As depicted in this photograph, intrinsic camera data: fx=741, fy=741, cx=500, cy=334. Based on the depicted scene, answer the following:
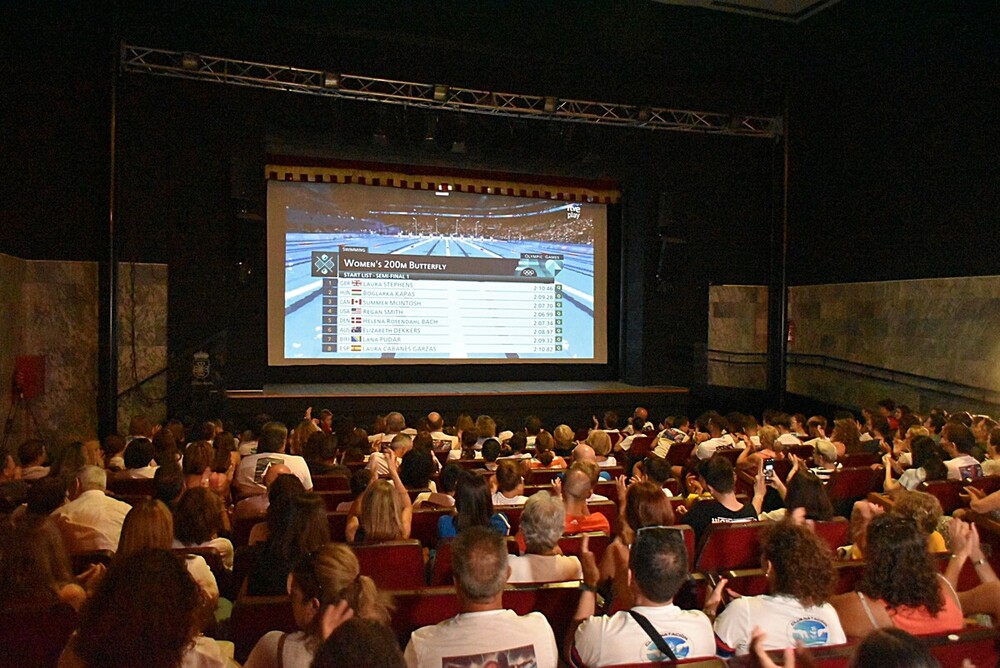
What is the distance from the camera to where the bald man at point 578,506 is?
368cm

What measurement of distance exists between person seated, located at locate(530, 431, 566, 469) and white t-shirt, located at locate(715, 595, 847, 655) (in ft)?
10.7

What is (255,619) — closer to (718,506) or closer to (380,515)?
(380,515)

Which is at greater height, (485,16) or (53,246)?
(485,16)

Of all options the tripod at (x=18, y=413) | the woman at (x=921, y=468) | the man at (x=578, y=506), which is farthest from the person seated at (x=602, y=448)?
the tripod at (x=18, y=413)

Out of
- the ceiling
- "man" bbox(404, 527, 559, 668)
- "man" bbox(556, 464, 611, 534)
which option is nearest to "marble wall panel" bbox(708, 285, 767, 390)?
the ceiling

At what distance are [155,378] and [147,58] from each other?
419 cm

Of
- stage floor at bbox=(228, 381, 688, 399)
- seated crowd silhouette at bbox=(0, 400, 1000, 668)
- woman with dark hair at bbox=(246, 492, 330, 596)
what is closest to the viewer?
seated crowd silhouette at bbox=(0, 400, 1000, 668)

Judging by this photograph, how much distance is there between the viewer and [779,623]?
2.30 m

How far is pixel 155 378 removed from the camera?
946 centimetres

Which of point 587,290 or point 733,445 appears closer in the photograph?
point 733,445

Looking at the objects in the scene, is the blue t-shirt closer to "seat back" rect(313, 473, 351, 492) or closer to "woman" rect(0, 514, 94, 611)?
"seat back" rect(313, 473, 351, 492)

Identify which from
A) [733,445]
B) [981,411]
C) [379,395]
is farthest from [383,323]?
[981,411]

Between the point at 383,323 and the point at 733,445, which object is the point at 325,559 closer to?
the point at 733,445

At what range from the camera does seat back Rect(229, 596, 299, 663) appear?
7.67ft
